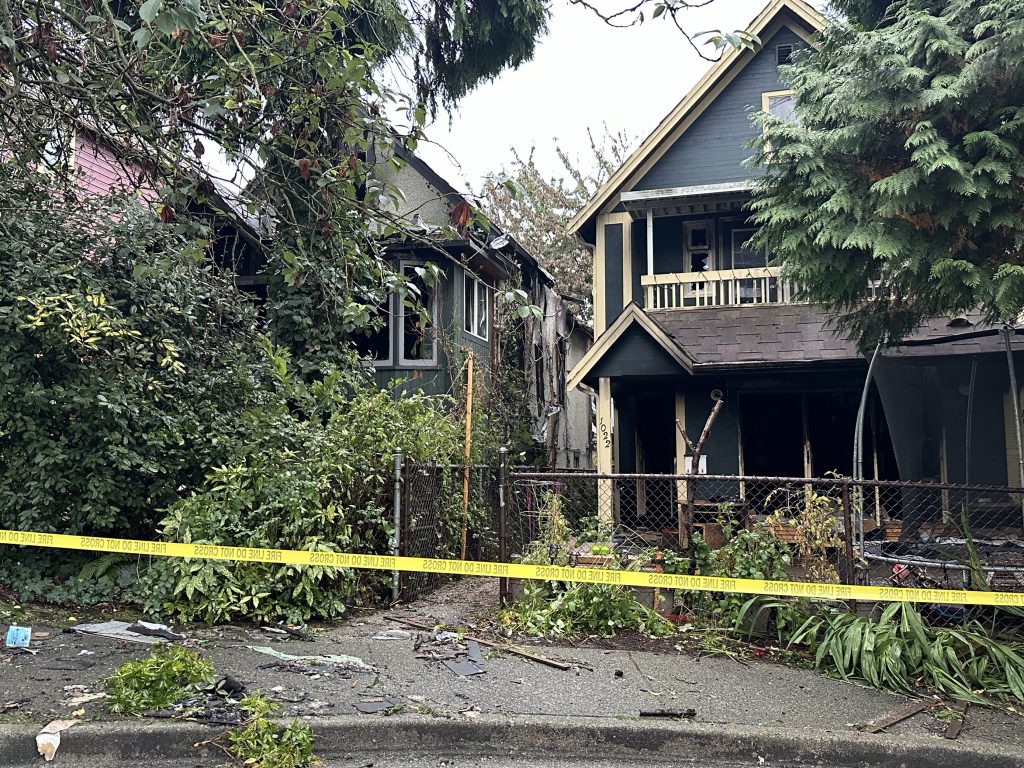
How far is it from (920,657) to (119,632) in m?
5.68

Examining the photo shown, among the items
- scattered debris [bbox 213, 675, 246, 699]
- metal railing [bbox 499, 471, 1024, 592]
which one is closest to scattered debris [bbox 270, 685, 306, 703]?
scattered debris [bbox 213, 675, 246, 699]

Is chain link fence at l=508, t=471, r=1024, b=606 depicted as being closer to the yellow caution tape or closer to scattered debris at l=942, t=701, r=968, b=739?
the yellow caution tape

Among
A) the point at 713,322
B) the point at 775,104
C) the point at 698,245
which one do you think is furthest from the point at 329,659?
the point at 775,104

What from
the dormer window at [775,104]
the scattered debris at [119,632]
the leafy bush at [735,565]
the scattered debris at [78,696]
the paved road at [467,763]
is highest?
the dormer window at [775,104]

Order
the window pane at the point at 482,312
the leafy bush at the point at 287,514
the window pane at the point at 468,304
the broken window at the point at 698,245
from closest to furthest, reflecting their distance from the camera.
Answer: the leafy bush at the point at 287,514, the broken window at the point at 698,245, the window pane at the point at 468,304, the window pane at the point at 482,312

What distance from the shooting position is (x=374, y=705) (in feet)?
15.5

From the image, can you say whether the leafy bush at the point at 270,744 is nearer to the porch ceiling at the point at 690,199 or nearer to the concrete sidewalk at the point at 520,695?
the concrete sidewalk at the point at 520,695

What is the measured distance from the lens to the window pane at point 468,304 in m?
15.8

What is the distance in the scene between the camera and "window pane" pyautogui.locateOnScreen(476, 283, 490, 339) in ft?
54.3

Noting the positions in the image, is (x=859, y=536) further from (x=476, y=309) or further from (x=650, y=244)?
(x=476, y=309)

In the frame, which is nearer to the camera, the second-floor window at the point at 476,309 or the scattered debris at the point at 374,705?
the scattered debris at the point at 374,705

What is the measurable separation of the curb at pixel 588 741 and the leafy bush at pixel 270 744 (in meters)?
0.16

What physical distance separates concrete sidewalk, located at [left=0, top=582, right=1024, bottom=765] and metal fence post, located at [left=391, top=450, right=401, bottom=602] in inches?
47.0

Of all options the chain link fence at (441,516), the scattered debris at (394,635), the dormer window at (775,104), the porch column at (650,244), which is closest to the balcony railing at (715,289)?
the porch column at (650,244)
